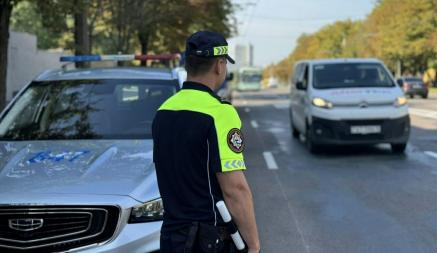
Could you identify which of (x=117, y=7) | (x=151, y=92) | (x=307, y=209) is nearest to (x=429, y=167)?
(x=307, y=209)

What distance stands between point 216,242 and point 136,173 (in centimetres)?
167

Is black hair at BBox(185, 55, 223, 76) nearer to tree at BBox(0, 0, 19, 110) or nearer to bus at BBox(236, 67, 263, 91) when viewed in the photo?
tree at BBox(0, 0, 19, 110)

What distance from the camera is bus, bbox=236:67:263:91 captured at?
6812 cm

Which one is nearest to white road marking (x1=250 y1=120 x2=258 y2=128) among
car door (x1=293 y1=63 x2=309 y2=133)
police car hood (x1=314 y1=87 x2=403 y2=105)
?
car door (x1=293 y1=63 x2=309 y2=133)

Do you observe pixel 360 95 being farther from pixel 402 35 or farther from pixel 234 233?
pixel 402 35

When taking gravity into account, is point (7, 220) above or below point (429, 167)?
above

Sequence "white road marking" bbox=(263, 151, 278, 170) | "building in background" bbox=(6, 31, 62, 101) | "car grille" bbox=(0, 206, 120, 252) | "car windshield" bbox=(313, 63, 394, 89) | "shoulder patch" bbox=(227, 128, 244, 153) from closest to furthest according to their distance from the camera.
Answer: "shoulder patch" bbox=(227, 128, 244, 153) → "car grille" bbox=(0, 206, 120, 252) → "white road marking" bbox=(263, 151, 278, 170) → "car windshield" bbox=(313, 63, 394, 89) → "building in background" bbox=(6, 31, 62, 101)

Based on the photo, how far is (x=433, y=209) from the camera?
281 inches

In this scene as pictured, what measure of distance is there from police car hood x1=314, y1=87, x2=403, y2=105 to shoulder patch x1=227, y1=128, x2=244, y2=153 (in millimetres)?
9046

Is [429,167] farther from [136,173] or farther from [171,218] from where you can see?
[171,218]

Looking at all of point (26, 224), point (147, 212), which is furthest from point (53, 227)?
point (147, 212)

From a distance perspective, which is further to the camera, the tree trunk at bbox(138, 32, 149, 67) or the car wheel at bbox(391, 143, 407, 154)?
the tree trunk at bbox(138, 32, 149, 67)

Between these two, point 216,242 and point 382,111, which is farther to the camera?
point 382,111

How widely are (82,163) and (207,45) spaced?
1.99 m
